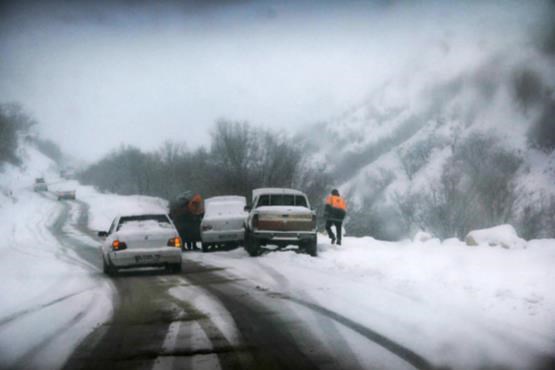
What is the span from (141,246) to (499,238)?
925 cm

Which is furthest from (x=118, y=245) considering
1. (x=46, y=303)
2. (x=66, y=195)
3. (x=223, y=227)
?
(x=66, y=195)

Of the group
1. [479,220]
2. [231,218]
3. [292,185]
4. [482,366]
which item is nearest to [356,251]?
[231,218]

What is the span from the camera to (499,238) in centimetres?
1689

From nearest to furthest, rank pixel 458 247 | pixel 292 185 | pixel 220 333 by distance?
pixel 220 333 → pixel 458 247 → pixel 292 185

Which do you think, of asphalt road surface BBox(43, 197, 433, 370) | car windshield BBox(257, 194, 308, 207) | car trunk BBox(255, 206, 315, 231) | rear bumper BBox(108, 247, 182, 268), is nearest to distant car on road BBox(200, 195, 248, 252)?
car windshield BBox(257, 194, 308, 207)

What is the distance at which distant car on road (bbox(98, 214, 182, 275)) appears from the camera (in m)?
14.6

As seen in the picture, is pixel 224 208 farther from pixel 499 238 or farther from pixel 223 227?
pixel 499 238

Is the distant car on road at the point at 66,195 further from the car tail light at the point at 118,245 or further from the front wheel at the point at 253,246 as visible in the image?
the car tail light at the point at 118,245

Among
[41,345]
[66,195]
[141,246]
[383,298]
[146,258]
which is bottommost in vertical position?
[41,345]

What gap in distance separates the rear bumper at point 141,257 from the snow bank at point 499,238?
842 cm

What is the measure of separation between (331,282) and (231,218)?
10.7m

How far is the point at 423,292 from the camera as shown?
1057 cm

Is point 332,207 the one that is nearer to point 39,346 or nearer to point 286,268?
point 286,268

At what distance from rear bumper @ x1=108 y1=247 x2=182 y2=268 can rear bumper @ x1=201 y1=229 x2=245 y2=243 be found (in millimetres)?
7631
